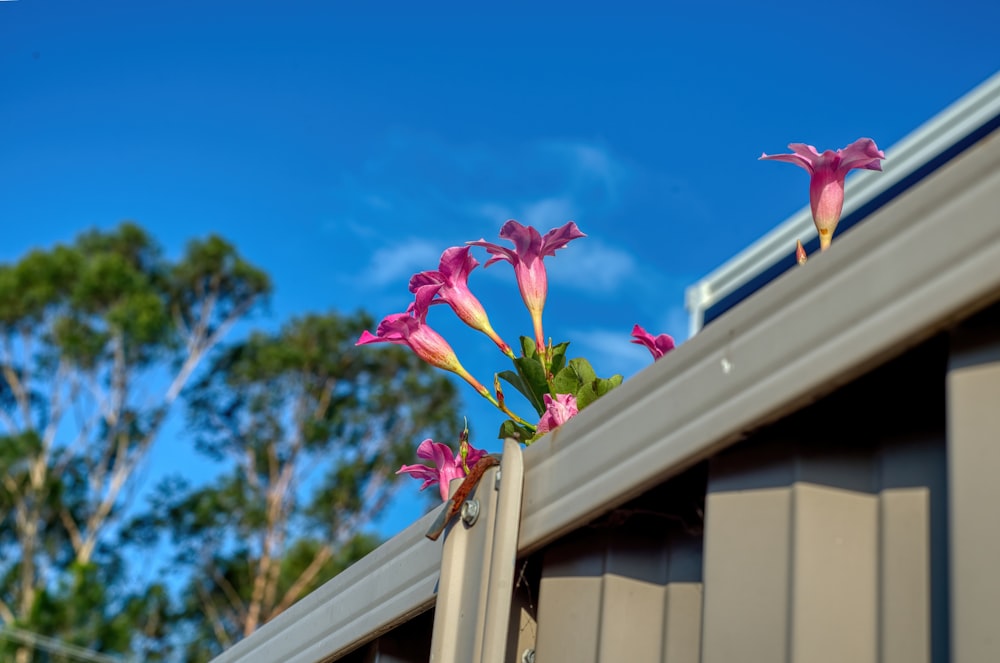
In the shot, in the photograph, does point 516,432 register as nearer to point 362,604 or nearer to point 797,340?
point 362,604

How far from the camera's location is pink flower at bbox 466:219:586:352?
3.47ft

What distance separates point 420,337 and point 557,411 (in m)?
0.22

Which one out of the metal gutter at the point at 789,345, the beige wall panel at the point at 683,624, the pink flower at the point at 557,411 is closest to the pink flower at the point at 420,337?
the pink flower at the point at 557,411

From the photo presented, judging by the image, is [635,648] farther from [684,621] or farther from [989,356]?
[989,356]

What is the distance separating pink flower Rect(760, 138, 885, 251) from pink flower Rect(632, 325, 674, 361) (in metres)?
0.15

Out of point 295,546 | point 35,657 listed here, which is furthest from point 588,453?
point 295,546

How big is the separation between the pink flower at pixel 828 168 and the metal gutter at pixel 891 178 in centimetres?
226

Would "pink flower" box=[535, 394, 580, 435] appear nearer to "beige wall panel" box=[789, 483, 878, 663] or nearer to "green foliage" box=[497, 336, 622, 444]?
"green foliage" box=[497, 336, 622, 444]

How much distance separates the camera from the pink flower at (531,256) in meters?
1.06

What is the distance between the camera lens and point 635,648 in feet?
2.50

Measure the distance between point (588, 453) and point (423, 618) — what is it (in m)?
0.34

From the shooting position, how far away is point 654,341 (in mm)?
984

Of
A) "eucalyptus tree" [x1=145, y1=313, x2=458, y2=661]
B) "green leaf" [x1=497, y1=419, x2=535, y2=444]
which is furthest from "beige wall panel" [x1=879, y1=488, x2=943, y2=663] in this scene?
"eucalyptus tree" [x1=145, y1=313, x2=458, y2=661]

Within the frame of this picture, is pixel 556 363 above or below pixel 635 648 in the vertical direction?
above
